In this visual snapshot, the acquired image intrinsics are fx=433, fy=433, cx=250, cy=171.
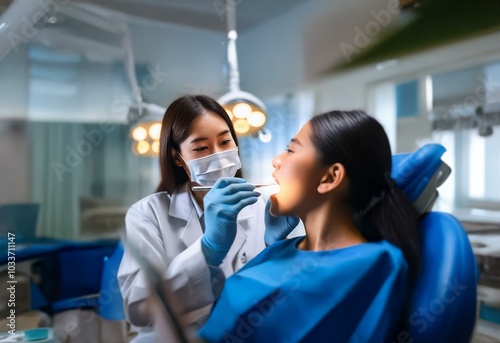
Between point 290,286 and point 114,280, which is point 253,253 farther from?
point 114,280

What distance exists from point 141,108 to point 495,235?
64 centimetres

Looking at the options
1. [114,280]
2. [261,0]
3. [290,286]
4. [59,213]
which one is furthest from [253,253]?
[261,0]

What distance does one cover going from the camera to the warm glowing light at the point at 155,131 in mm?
660

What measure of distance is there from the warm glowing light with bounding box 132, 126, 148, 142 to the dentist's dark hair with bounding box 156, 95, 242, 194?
34 mm

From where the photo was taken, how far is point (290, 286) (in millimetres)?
618

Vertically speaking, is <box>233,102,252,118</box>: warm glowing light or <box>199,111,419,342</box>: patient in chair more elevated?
<box>233,102,252,118</box>: warm glowing light

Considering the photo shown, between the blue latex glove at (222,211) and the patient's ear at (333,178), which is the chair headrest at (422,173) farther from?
the blue latex glove at (222,211)
